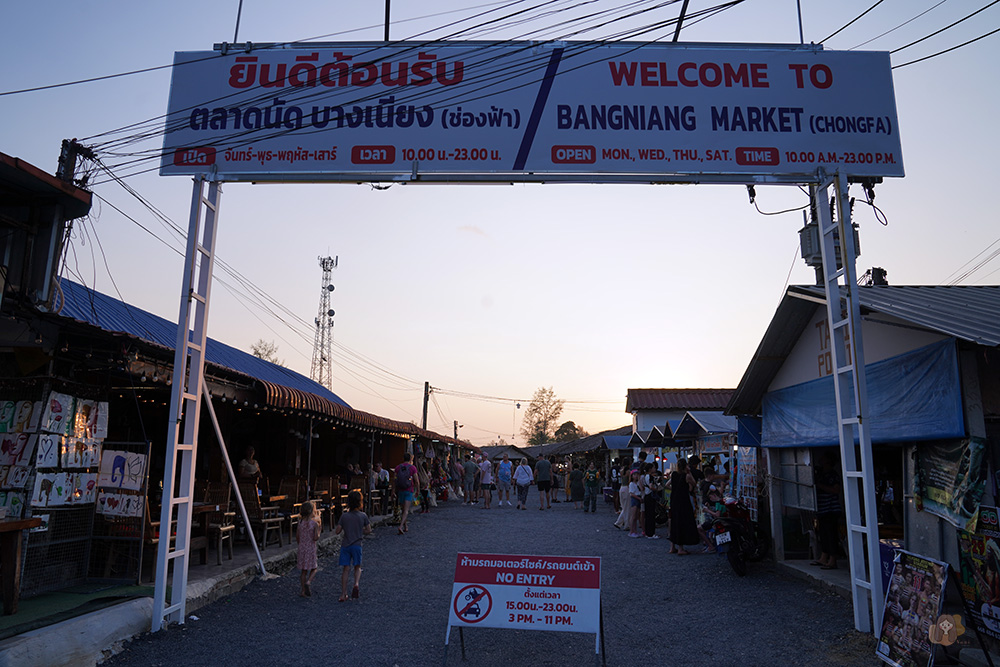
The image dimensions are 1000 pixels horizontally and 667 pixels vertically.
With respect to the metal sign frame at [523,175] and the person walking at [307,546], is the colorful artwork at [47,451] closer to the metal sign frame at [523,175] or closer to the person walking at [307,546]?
the metal sign frame at [523,175]

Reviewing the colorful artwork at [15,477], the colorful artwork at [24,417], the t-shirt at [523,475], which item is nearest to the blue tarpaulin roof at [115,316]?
the colorful artwork at [24,417]

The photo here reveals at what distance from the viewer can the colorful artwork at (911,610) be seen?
4.84 metres

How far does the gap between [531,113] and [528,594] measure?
5028 mm

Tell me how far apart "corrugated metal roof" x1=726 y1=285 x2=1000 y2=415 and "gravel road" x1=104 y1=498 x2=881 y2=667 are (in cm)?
286

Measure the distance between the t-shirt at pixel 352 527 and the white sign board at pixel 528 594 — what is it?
289cm

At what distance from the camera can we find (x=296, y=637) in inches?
251

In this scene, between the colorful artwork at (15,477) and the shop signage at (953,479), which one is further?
the colorful artwork at (15,477)

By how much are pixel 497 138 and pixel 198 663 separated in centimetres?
582

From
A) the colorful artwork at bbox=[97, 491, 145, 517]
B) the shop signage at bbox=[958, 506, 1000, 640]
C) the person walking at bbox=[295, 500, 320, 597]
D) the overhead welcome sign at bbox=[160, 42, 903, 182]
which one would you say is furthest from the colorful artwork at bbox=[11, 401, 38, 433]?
the shop signage at bbox=[958, 506, 1000, 640]

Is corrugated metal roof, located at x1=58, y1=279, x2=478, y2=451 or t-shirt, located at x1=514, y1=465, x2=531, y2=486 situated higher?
corrugated metal roof, located at x1=58, y1=279, x2=478, y2=451

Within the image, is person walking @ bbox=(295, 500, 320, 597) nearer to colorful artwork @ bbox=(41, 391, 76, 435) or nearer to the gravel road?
the gravel road

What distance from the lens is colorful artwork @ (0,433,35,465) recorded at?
22.3 feet

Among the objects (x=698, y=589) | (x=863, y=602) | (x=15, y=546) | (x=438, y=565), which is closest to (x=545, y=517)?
(x=438, y=565)

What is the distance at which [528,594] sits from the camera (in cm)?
536
